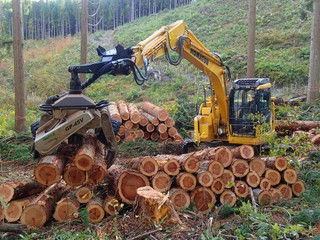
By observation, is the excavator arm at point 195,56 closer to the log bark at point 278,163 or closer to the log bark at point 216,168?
the log bark at point 216,168

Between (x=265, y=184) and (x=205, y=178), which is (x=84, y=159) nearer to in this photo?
(x=205, y=178)

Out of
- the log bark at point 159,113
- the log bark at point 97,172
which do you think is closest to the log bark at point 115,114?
the log bark at point 159,113

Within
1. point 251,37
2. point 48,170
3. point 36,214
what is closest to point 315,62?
point 251,37

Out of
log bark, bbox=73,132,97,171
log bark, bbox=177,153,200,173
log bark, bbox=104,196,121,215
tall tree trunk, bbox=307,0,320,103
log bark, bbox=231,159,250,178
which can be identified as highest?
tall tree trunk, bbox=307,0,320,103

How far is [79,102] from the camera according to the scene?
19.0 feet

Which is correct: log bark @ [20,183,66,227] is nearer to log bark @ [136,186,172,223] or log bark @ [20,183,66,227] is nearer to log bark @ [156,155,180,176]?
log bark @ [136,186,172,223]

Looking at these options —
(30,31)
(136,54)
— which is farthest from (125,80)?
(30,31)

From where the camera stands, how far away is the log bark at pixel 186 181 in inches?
251

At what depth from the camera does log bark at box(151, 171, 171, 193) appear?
246 inches

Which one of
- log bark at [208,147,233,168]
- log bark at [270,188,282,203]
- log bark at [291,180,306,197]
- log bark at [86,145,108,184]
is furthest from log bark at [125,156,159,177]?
log bark at [291,180,306,197]

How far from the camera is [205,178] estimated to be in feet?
21.3

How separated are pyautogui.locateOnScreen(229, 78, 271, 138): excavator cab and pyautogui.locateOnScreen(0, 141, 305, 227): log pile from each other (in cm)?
262

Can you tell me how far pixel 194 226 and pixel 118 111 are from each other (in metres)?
7.82

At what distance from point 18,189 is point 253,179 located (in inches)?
153
